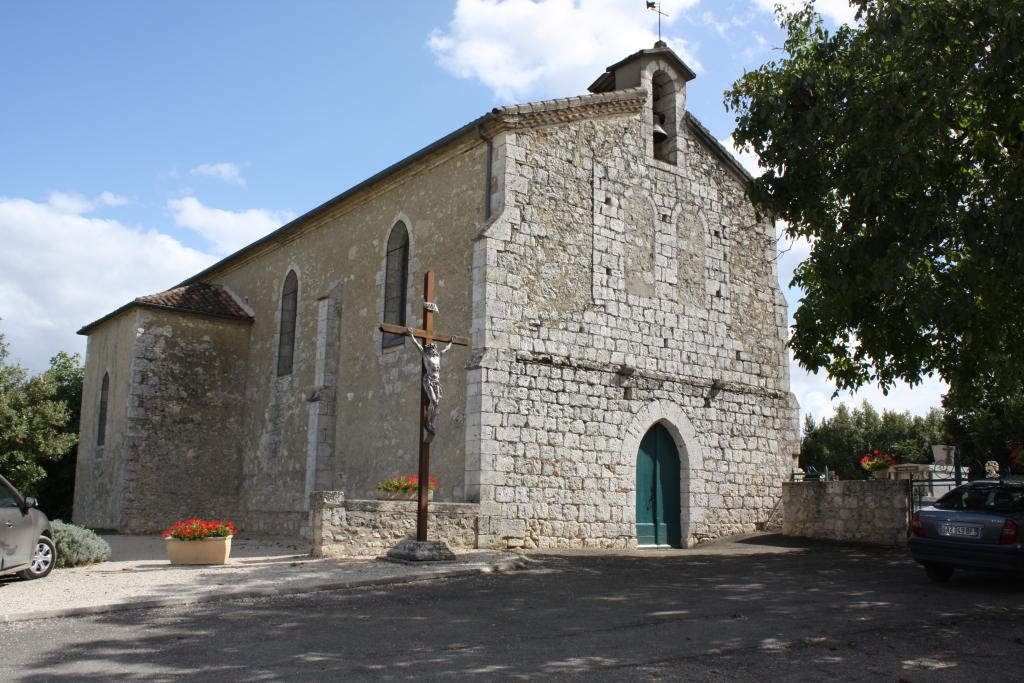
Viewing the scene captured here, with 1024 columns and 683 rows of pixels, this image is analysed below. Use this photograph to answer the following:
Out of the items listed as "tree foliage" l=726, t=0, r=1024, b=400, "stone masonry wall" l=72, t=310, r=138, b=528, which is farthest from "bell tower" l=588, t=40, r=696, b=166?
"stone masonry wall" l=72, t=310, r=138, b=528

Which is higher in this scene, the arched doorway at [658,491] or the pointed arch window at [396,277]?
the pointed arch window at [396,277]

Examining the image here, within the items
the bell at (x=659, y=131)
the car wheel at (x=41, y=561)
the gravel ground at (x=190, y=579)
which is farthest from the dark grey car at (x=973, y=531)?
the car wheel at (x=41, y=561)

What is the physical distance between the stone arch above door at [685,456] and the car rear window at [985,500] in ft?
18.1

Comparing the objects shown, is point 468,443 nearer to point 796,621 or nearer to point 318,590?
point 318,590

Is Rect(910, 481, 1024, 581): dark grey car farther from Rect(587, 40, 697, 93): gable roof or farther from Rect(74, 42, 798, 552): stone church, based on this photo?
Rect(587, 40, 697, 93): gable roof

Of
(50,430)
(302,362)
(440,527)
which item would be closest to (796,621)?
(440,527)

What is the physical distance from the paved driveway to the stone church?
3.66 meters

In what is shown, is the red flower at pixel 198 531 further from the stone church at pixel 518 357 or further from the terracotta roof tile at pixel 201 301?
the terracotta roof tile at pixel 201 301

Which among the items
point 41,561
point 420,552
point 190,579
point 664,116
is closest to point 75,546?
point 41,561

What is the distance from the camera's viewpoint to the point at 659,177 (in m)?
16.7

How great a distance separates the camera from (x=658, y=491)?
1576 cm

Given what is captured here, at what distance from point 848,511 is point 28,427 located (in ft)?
71.6

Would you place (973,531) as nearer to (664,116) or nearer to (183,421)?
(664,116)

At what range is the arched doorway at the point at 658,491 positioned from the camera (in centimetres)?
1550
